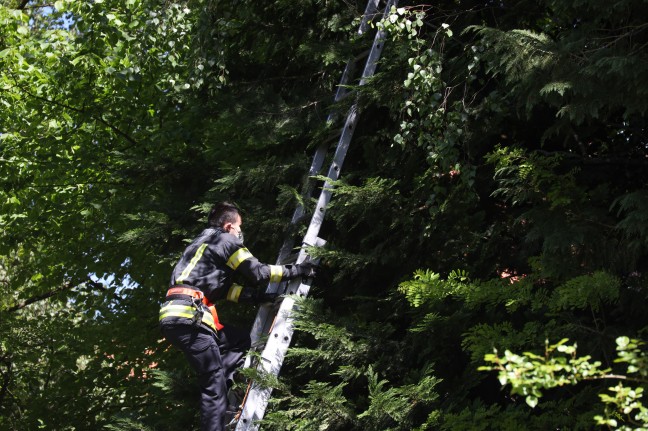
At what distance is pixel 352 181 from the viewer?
682 cm

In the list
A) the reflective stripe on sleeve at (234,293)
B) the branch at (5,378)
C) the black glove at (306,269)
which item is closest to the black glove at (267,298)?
the reflective stripe on sleeve at (234,293)

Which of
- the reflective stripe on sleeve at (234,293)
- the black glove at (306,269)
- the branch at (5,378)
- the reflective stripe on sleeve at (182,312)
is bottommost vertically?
the branch at (5,378)

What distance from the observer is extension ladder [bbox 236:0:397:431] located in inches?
226

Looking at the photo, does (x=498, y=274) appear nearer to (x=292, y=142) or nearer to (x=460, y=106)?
(x=460, y=106)

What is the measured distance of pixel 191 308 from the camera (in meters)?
5.95

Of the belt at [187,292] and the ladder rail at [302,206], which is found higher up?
the ladder rail at [302,206]

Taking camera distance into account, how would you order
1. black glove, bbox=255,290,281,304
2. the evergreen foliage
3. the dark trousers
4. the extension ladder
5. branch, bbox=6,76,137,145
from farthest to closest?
branch, bbox=6,76,137,145 < black glove, bbox=255,290,281,304 < the dark trousers < the extension ladder < the evergreen foliage

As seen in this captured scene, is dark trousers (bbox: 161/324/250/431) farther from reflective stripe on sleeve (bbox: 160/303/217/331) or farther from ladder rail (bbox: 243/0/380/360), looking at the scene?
ladder rail (bbox: 243/0/380/360)

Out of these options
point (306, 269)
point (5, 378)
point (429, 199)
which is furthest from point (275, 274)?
point (5, 378)

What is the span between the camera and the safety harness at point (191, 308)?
5926 mm

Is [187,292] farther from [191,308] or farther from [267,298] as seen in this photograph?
[267,298]

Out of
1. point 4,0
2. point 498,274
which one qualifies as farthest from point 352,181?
point 4,0

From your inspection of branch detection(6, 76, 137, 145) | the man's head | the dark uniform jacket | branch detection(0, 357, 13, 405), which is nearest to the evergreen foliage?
the dark uniform jacket

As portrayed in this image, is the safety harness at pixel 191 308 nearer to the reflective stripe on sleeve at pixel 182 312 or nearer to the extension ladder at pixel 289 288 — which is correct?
the reflective stripe on sleeve at pixel 182 312
